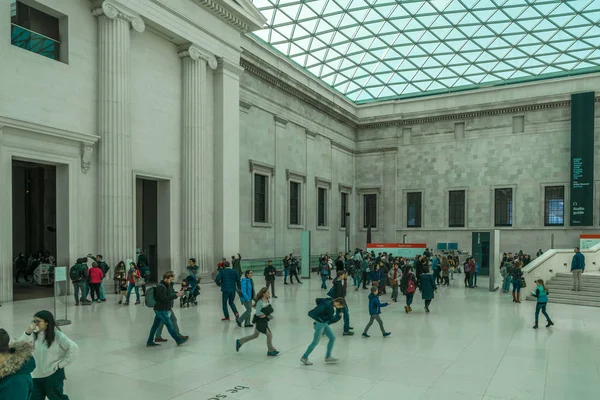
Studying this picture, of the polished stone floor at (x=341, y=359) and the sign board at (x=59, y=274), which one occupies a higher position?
the sign board at (x=59, y=274)

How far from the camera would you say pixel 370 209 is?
41.0 m

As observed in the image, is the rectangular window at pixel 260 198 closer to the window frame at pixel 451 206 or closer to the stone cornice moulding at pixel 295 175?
the stone cornice moulding at pixel 295 175

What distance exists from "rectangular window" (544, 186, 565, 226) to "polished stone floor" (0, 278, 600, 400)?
73.7 ft

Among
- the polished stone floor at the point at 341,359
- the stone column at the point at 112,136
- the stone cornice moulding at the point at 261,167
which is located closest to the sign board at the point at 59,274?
the polished stone floor at the point at 341,359

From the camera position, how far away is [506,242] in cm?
3556

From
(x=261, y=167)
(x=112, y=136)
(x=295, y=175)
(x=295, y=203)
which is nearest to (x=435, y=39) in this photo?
(x=295, y=175)

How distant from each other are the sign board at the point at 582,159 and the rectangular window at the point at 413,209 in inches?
439

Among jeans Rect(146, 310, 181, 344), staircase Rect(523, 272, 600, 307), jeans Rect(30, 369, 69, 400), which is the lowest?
staircase Rect(523, 272, 600, 307)

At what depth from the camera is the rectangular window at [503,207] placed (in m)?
36.0

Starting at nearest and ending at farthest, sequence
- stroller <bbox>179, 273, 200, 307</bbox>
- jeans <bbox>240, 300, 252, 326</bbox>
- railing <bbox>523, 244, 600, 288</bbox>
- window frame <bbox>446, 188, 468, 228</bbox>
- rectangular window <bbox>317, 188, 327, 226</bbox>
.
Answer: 1. jeans <bbox>240, 300, 252, 326</bbox>
2. stroller <bbox>179, 273, 200, 307</bbox>
3. railing <bbox>523, 244, 600, 288</bbox>
4. rectangular window <bbox>317, 188, 327, 226</bbox>
5. window frame <bbox>446, 188, 468, 228</bbox>

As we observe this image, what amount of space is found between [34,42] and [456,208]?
31.9 metres

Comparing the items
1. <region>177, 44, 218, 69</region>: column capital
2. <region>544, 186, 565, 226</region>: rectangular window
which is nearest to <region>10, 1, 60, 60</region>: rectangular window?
<region>177, 44, 218, 69</region>: column capital

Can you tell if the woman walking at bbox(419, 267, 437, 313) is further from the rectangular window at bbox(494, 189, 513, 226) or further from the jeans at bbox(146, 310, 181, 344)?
the rectangular window at bbox(494, 189, 513, 226)

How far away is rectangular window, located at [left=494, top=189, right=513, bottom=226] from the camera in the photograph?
1417 inches
